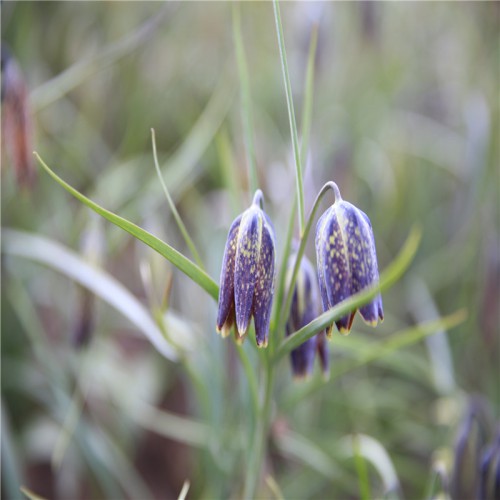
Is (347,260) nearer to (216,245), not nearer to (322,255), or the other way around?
(322,255)

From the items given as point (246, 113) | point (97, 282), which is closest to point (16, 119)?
point (97, 282)

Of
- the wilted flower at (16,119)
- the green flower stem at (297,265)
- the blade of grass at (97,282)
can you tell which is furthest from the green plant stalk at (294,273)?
the wilted flower at (16,119)

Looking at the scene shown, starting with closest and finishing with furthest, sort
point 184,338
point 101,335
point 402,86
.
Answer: point 184,338, point 101,335, point 402,86

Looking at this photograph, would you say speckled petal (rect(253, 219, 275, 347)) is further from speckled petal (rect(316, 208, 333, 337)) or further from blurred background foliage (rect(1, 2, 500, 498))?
blurred background foliage (rect(1, 2, 500, 498))

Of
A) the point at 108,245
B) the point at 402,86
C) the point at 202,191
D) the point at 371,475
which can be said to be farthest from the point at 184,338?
the point at 402,86

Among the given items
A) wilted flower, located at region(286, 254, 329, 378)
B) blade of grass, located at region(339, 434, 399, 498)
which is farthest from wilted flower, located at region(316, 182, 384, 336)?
blade of grass, located at region(339, 434, 399, 498)

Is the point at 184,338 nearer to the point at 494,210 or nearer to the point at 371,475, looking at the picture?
the point at 371,475

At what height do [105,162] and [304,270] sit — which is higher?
[105,162]
